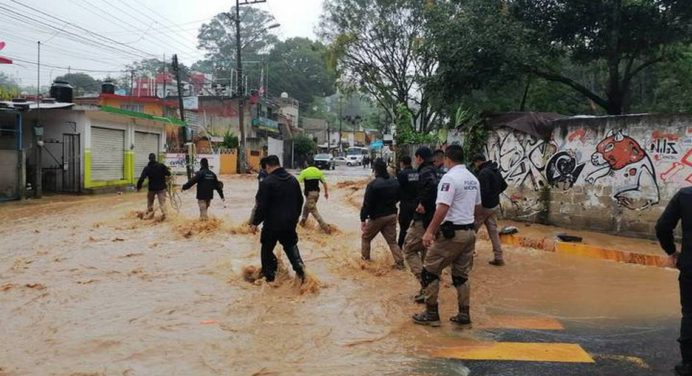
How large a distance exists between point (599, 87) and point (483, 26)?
853 inches

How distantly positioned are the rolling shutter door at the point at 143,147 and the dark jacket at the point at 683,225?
1013 inches

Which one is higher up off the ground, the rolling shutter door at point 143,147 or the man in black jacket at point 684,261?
the rolling shutter door at point 143,147

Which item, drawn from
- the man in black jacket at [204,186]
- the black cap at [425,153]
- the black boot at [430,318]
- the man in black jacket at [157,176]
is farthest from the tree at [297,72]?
the black boot at [430,318]

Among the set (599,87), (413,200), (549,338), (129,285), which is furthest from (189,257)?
(599,87)

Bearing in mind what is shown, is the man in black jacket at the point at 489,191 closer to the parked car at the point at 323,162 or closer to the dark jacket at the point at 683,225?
the dark jacket at the point at 683,225

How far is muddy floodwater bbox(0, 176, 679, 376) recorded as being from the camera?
4.89 metres

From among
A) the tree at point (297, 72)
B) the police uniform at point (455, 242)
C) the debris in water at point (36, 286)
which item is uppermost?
the tree at point (297, 72)

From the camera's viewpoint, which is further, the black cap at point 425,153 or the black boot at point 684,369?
the black cap at point 425,153

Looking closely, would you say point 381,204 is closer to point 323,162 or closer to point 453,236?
point 453,236

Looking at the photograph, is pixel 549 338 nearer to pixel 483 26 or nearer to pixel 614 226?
pixel 614 226

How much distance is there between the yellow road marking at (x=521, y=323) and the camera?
19.2ft

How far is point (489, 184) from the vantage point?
881 centimetres

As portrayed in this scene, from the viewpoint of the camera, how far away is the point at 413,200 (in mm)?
7961

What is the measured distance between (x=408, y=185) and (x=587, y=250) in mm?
4126
